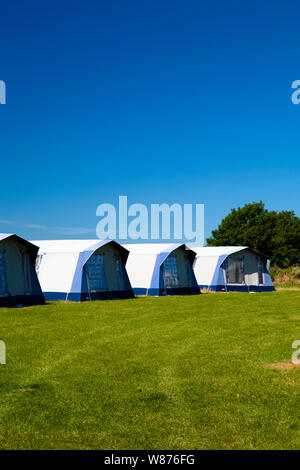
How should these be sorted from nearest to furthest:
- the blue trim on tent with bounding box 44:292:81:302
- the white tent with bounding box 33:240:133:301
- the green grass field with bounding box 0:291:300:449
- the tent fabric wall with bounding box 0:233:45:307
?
1. the green grass field with bounding box 0:291:300:449
2. the tent fabric wall with bounding box 0:233:45:307
3. the blue trim on tent with bounding box 44:292:81:302
4. the white tent with bounding box 33:240:133:301

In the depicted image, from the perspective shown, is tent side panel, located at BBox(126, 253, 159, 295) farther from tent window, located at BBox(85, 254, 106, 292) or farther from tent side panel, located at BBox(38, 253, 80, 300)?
tent side panel, located at BBox(38, 253, 80, 300)

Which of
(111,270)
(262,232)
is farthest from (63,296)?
(262,232)

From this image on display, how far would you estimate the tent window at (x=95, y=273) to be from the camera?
27281 millimetres

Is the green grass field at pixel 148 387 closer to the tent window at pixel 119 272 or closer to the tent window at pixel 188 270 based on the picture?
the tent window at pixel 119 272

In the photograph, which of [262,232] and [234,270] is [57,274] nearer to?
[234,270]

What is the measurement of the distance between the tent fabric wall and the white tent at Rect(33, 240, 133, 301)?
7.62 ft

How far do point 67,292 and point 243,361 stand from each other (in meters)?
17.2

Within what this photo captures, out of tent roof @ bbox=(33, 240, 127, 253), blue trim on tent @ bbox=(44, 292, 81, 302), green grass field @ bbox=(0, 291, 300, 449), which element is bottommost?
green grass field @ bbox=(0, 291, 300, 449)

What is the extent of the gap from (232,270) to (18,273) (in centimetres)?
1751

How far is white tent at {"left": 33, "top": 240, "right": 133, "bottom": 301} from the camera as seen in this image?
26.6 meters
